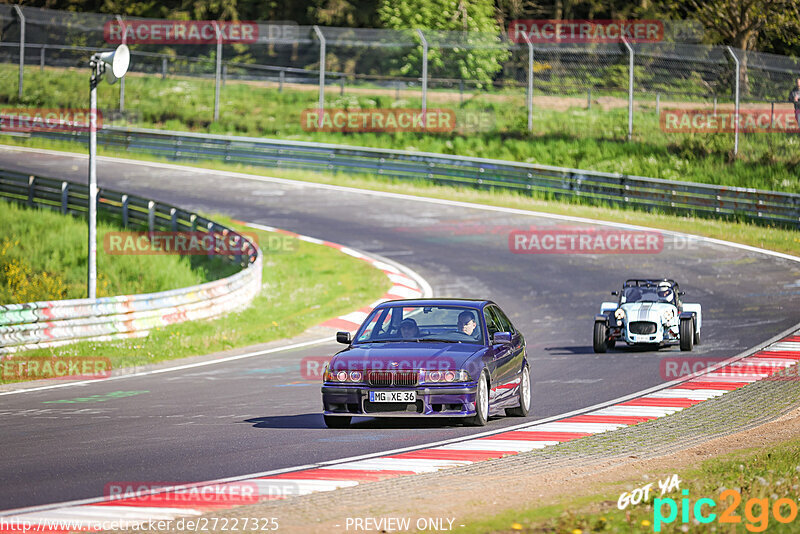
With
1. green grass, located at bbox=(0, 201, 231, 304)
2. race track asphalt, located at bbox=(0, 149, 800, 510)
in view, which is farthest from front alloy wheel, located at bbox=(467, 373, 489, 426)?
green grass, located at bbox=(0, 201, 231, 304)

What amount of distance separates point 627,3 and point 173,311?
169ft

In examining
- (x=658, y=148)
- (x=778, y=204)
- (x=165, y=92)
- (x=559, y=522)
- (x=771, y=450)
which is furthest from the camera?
(x=165, y=92)

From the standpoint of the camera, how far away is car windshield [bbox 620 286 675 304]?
17844 millimetres

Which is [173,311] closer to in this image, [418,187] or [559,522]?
[559,522]

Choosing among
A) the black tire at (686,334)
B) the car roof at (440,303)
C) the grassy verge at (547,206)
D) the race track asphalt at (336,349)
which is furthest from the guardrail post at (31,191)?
the car roof at (440,303)

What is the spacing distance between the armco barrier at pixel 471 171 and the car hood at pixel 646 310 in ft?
42.0

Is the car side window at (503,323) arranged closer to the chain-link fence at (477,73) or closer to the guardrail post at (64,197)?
the guardrail post at (64,197)

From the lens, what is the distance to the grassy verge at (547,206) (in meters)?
28.9

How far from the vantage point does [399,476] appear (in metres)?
8.94

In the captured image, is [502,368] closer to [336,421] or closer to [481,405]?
[481,405]

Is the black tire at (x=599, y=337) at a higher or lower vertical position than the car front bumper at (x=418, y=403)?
lower

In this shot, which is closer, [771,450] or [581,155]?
[771,450]

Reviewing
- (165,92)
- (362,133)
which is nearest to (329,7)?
(165,92)

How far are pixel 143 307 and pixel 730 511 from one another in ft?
42.7
